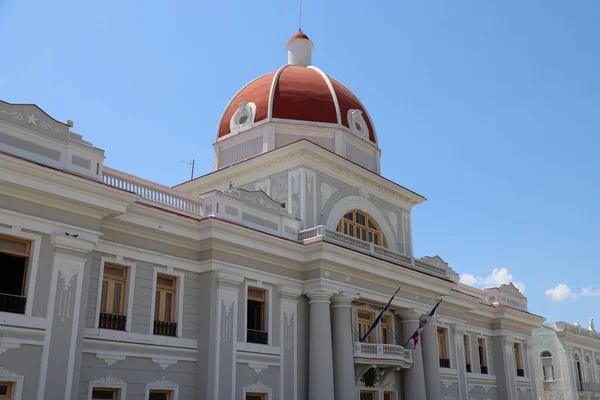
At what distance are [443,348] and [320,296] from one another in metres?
10.8

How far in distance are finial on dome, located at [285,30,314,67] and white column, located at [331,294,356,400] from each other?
50.2 feet

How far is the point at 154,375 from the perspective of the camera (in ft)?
61.6

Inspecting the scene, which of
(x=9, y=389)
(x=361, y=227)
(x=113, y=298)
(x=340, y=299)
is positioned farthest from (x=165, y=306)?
(x=361, y=227)

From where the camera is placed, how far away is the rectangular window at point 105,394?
1744 centimetres

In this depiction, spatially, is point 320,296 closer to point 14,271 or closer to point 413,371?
point 413,371

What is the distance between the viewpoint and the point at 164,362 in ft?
62.4

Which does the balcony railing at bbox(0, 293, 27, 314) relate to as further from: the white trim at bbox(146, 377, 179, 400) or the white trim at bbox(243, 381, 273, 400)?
the white trim at bbox(243, 381, 273, 400)

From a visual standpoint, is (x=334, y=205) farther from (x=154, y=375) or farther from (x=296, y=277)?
(x=154, y=375)

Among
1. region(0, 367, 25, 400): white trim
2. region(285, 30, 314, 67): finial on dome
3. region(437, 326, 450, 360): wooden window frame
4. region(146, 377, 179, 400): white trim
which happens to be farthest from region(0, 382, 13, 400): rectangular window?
region(285, 30, 314, 67): finial on dome

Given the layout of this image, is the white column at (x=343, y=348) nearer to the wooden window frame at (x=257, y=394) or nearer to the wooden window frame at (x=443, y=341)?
the wooden window frame at (x=257, y=394)

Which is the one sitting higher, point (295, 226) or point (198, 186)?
point (198, 186)

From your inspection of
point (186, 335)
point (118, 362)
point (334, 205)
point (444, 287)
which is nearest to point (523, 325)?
point (444, 287)

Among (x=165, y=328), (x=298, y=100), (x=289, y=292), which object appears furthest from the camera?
(x=298, y=100)

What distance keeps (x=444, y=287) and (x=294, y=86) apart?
11.3 meters
